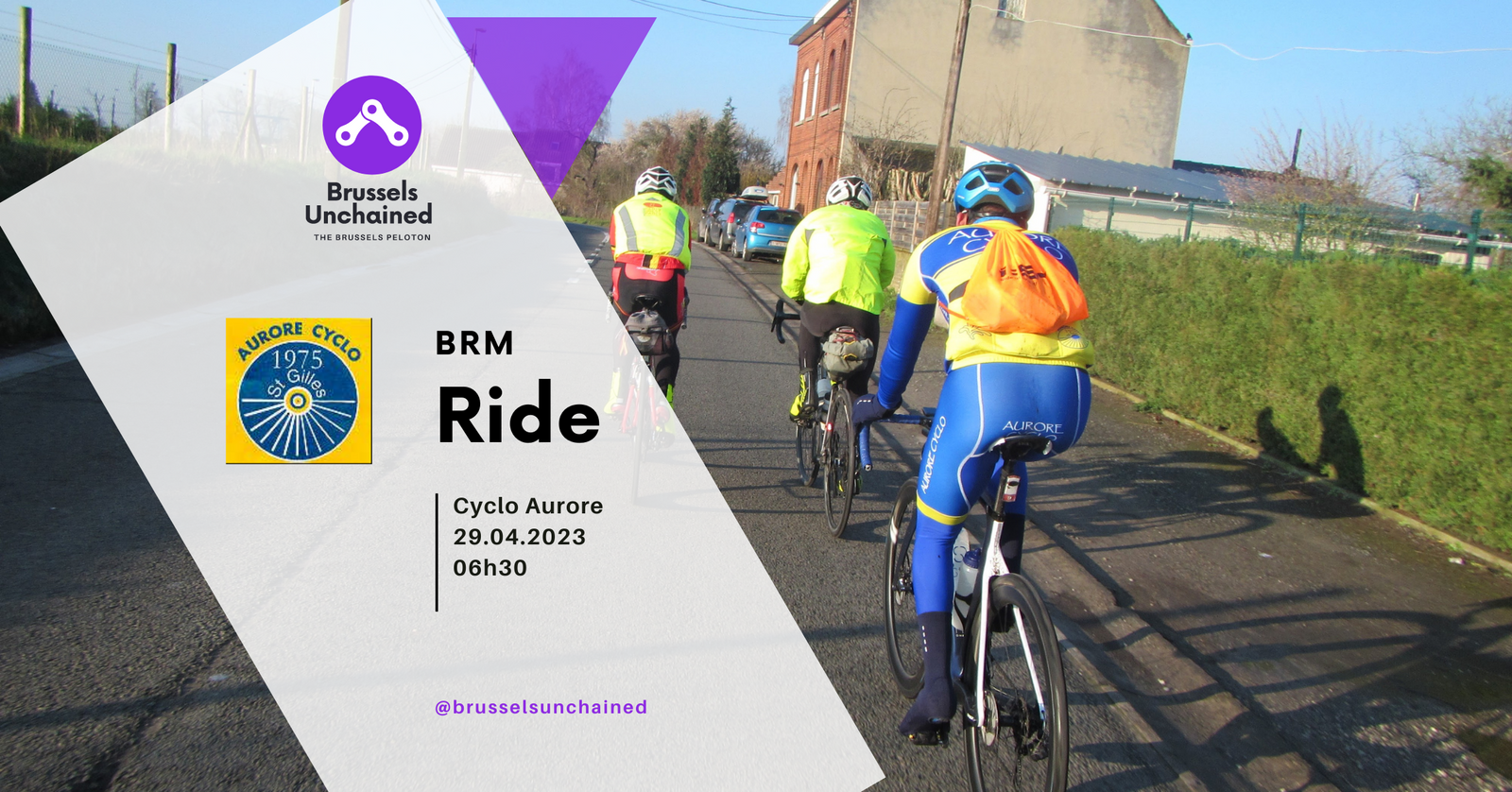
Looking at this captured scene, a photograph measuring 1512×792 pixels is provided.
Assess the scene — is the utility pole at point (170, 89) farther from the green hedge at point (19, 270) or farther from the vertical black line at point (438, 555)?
the vertical black line at point (438, 555)

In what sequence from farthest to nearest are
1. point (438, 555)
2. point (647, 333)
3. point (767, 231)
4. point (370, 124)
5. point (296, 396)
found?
1. point (767, 231)
2. point (370, 124)
3. point (296, 396)
4. point (647, 333)
5. point (438, 555)

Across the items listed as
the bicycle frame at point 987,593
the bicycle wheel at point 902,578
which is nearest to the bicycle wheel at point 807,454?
the bicycle wheel at point 902,578

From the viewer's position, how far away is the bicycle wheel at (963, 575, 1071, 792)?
100.0 inches

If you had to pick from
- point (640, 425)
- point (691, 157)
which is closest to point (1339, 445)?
point (640, 425)

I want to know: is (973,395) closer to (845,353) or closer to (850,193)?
(845,353)

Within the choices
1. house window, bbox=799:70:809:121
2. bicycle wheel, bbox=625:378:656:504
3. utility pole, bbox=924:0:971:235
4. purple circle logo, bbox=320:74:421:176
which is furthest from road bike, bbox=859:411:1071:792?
house window, bbox=799:70:809:121

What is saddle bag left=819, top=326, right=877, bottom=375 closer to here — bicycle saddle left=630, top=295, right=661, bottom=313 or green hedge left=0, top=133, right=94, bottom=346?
bicycle saddle left=630, top=295, right=661, bottom=313

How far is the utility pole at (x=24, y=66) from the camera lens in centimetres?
1265

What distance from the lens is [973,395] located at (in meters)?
2.89

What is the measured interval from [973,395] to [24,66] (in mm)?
14859

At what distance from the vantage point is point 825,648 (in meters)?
4.08

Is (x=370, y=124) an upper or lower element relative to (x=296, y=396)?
upper

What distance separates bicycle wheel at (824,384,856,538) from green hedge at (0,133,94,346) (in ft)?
24.4

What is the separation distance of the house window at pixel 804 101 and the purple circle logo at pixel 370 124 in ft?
76.9
